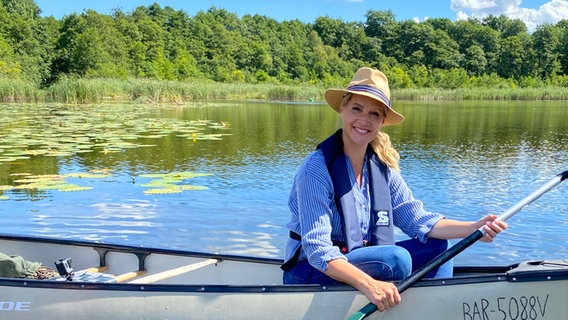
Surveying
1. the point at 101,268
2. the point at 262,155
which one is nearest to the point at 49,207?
the point at 101,268

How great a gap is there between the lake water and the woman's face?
2892 millimetres

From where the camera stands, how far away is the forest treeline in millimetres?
47438

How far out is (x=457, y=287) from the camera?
252 centimetres

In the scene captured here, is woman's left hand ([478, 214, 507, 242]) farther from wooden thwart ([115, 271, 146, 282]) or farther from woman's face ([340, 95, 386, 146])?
wooden thwart ([115, 271, 146, 282])

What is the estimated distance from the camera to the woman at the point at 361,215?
96.0 inches

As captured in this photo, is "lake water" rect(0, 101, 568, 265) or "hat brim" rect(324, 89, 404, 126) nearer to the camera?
"hat brim" rect(324, 89, 404, 126)

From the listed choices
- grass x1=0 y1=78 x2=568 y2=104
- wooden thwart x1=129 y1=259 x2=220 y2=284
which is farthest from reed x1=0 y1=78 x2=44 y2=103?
wooden thwart x1=129 y1=259 x2=220 y2=284

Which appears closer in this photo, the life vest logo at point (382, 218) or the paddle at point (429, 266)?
the paddle at point (429, 266)

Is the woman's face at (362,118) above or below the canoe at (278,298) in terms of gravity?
above

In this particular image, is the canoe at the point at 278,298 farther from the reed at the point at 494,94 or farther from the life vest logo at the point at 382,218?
the reed at the point at 494,94

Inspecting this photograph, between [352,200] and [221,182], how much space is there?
586cm

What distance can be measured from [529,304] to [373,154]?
973 mm

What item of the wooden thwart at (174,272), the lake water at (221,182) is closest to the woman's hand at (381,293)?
the wooden thwart at (174,272)

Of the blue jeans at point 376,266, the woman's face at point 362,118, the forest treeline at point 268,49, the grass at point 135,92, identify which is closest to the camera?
the blue jeans at point 376,266
